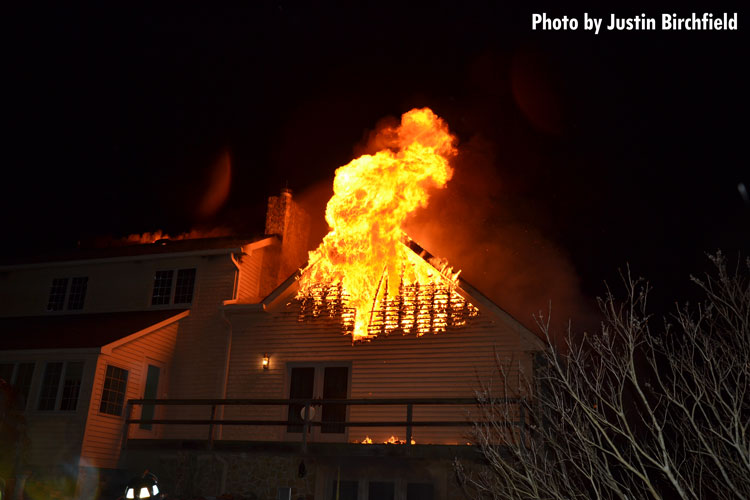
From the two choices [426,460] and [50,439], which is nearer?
[426,460]

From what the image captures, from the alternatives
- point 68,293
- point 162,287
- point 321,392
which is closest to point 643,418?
point 321,392

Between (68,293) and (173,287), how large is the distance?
12.7 ft

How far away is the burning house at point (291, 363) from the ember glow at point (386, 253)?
36 mm

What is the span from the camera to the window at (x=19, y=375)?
17.9m

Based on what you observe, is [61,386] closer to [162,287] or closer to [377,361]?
[162,287]

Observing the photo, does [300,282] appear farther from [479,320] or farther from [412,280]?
[479,320]

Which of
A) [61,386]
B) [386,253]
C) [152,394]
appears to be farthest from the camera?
[152,394]

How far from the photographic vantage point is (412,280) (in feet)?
56.7

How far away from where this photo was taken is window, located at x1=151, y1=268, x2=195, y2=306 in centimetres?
2042

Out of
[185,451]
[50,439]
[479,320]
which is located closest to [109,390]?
[50,439]

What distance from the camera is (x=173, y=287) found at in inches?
812

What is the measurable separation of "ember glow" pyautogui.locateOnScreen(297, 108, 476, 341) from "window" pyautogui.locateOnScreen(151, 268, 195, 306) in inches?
159

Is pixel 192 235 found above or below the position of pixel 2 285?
above

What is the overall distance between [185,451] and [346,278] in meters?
5.47
